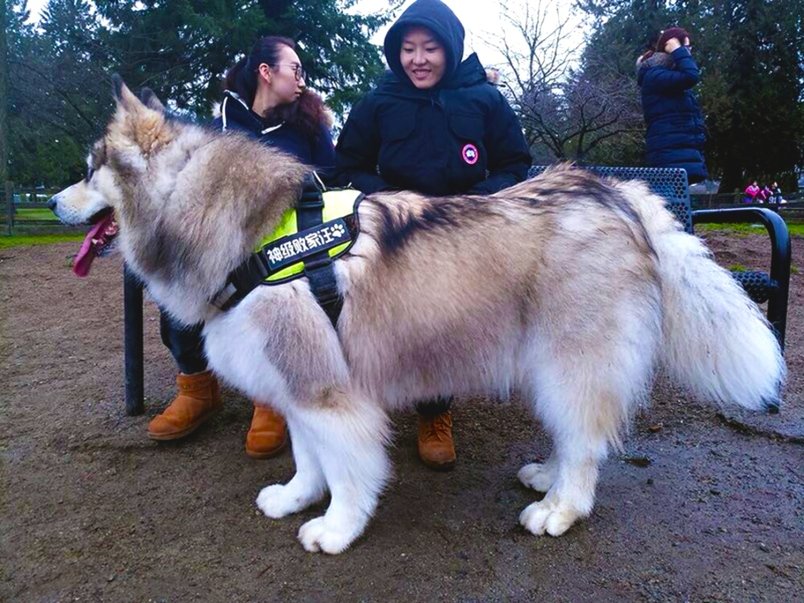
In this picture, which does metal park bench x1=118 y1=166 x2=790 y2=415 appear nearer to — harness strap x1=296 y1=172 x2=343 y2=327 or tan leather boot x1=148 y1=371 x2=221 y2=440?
tan leather boot x1=148 y1=371 x2=221 y2=440

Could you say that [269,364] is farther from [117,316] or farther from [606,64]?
[606,64]

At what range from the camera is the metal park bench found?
3.46 metres

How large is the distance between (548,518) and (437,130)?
2.12m

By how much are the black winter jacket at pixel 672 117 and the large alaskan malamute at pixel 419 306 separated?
3109 millimetres

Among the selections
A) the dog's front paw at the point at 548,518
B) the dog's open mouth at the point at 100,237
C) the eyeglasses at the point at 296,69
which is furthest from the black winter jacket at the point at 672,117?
the dog's open mouth at the point at 100,237

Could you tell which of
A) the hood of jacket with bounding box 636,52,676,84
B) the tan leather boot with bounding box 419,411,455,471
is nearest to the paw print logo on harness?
the tan leather boot with bounding box 419,411,455,471

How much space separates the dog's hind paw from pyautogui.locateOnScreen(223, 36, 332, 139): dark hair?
96.9 inches

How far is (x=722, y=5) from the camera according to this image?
2397 centimetres

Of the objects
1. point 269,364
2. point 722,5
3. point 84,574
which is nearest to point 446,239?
point 269,364

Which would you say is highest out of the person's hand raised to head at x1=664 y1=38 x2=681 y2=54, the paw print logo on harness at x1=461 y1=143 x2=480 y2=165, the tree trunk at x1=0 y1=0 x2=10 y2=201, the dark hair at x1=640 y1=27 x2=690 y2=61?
the tree trunk at x1=0 y1=0 x2=10 y2=201

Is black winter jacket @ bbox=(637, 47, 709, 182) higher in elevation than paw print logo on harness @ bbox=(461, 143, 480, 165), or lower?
higher

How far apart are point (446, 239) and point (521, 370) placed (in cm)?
69

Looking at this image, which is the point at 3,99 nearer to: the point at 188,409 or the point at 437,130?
the point at 188,409

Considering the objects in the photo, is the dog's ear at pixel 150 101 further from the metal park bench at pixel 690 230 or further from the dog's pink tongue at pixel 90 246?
the metal park bench at pixel 690 230
